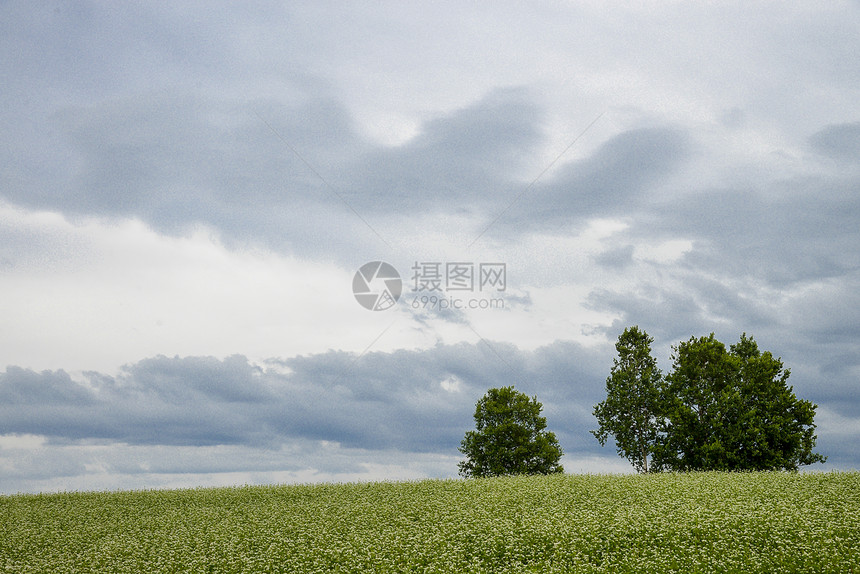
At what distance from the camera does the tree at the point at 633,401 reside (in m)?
48.7

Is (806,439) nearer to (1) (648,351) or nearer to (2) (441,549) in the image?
(1) (648,351)

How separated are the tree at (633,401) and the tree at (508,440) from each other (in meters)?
4.78

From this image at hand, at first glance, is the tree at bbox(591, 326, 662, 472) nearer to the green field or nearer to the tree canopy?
the tree canopy

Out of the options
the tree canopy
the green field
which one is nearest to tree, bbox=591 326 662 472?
the tree canopy

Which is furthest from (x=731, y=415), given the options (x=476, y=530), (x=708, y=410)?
(x=476, y=530)

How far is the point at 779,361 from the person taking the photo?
47562 mm

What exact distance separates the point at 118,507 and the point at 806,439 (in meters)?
47.0

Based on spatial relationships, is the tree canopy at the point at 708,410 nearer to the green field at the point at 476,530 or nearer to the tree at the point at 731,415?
the tree at the point at 731,415

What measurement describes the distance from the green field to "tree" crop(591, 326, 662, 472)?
13.8m

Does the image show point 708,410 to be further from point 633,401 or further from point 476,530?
point 476,530

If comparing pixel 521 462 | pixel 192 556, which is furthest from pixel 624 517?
pixel 521 462

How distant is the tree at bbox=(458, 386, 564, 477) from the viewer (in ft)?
161

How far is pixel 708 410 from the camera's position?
4609 centimetres

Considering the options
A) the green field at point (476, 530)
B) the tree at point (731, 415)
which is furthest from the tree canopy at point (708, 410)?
the green field at point (476, 530)
